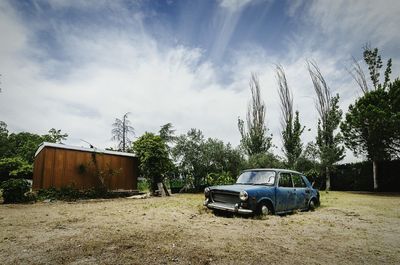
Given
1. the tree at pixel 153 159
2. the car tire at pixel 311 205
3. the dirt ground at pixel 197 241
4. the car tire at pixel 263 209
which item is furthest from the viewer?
the tree at pixel 153 159

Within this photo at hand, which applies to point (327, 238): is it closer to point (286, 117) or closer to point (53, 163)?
point (53, 163)

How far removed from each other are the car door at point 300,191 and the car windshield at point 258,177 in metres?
1.09

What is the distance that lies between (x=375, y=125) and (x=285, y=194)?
506 inches

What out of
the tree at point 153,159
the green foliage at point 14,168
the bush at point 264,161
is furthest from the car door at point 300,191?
the green foliage at point 14,168

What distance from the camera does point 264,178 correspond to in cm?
759

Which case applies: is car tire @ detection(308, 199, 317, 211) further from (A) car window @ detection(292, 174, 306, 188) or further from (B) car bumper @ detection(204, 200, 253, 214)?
(B) car bumper @ detection(204, 200, 253, 214)

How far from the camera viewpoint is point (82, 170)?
1337cm

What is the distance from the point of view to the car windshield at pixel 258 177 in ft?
24.4

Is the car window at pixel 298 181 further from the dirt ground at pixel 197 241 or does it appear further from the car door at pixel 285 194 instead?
the dirt ground at pixel 197 241

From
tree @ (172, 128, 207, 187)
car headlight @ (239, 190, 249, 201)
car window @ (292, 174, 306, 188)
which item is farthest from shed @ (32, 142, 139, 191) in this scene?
car window @ (292, 174, 306, 188)

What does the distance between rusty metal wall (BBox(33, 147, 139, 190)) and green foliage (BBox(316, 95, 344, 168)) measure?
617 inches

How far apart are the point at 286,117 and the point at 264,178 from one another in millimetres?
19017

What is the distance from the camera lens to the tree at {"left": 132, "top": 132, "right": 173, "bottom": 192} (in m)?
14.9

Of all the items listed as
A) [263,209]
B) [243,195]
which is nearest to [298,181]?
[263,209]
